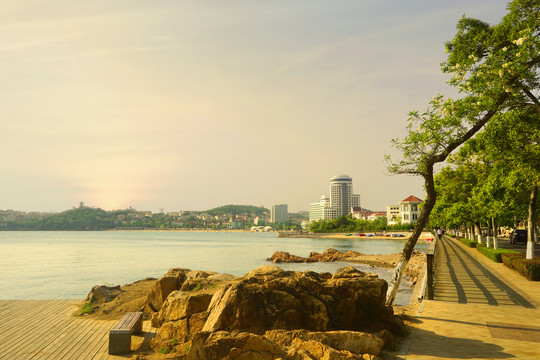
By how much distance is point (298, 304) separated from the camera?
32.2ft

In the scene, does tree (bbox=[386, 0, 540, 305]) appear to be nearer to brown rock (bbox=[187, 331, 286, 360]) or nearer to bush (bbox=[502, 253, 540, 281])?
brown rock (bbox=[187, 331, 286, 360])

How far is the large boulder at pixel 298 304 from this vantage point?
30.5 feet

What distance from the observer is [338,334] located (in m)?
8.80

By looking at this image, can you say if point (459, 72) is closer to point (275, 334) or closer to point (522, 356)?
point (522, 356)

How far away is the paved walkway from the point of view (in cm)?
900

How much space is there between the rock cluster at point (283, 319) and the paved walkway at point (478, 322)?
1081mm

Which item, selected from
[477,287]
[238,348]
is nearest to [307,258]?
[477,287]

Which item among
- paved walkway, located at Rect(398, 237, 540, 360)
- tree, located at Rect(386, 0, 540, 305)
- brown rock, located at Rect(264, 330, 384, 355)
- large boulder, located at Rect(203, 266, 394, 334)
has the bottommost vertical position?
paved walkway, located at Rect(398, 237, 540, 360)

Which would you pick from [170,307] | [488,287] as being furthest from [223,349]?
[488,287]

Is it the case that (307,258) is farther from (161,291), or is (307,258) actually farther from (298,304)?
(298,304)

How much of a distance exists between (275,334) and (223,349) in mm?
1392

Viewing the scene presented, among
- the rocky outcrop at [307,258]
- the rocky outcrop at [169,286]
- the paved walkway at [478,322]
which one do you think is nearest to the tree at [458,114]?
the paved walkway at [478,322]

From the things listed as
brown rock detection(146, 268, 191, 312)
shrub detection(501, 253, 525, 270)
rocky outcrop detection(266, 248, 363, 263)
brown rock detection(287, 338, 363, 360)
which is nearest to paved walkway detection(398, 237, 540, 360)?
brown rock detection(287, 338, 363, 360)

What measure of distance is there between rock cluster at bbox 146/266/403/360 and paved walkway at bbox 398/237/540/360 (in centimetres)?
108
